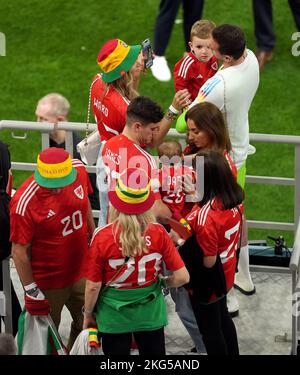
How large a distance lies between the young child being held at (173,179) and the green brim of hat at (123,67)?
669mm

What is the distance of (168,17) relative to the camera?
11.8 m

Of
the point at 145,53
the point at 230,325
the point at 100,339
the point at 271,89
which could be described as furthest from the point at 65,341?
the point at 271,89

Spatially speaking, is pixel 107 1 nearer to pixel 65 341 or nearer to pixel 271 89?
pixel 271 89

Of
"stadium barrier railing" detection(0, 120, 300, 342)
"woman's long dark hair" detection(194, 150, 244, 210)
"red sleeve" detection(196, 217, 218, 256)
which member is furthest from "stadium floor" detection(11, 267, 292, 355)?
"woman's long dark hair" detection(194, 150, 244, 210)

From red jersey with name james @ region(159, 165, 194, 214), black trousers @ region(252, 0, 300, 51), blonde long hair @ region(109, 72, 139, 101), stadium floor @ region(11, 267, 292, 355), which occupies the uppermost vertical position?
black trousers @ region(252, 0, 300, 51)

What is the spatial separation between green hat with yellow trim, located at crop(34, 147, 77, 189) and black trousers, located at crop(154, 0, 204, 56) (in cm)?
532

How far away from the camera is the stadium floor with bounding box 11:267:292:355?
767 centimetres

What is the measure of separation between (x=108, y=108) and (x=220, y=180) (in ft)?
4.07

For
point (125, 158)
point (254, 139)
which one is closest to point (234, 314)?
point (254, 139)

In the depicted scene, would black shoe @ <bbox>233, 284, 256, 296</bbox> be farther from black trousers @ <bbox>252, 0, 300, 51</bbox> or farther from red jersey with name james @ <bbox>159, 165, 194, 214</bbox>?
black trousers @ <bbox>252, 0, 300, 51</bbox>

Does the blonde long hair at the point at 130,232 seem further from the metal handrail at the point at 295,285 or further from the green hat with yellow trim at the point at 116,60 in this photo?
the green hat with yellow trim at the point at 116,60

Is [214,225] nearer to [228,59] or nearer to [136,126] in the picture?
[136,126]

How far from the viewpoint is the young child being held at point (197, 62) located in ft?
26.3
